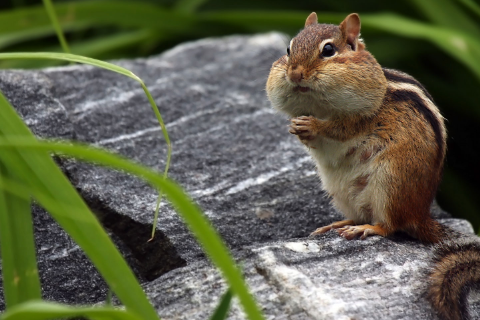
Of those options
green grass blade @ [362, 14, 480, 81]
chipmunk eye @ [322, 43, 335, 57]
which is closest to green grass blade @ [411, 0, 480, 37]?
green grass blade @ [362, 14, 480, 81]

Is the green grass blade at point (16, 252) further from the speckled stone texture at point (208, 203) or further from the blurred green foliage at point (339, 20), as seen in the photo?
the blurred green foliage at point (339, 20)

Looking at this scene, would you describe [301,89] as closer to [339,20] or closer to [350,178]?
[350,178]

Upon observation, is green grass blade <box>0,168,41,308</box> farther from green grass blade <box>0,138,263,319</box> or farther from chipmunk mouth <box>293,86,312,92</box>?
chipmunk mouth <box>293,86,312,92</box>

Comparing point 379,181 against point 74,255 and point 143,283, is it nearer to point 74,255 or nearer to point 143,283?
point 143,283

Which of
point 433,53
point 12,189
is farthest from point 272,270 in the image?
point 433,53

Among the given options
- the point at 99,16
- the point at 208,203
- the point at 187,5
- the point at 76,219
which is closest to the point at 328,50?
the point at 208,203

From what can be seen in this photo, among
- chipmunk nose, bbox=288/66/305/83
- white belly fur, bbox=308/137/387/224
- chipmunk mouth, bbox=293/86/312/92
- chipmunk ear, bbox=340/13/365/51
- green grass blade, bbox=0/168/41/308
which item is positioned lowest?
white belly fur, bbox=308/137/387/224

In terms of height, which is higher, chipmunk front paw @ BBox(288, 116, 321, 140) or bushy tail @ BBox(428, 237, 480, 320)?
chipmunk front paw @ BBox(288, 116, 321, 140)
